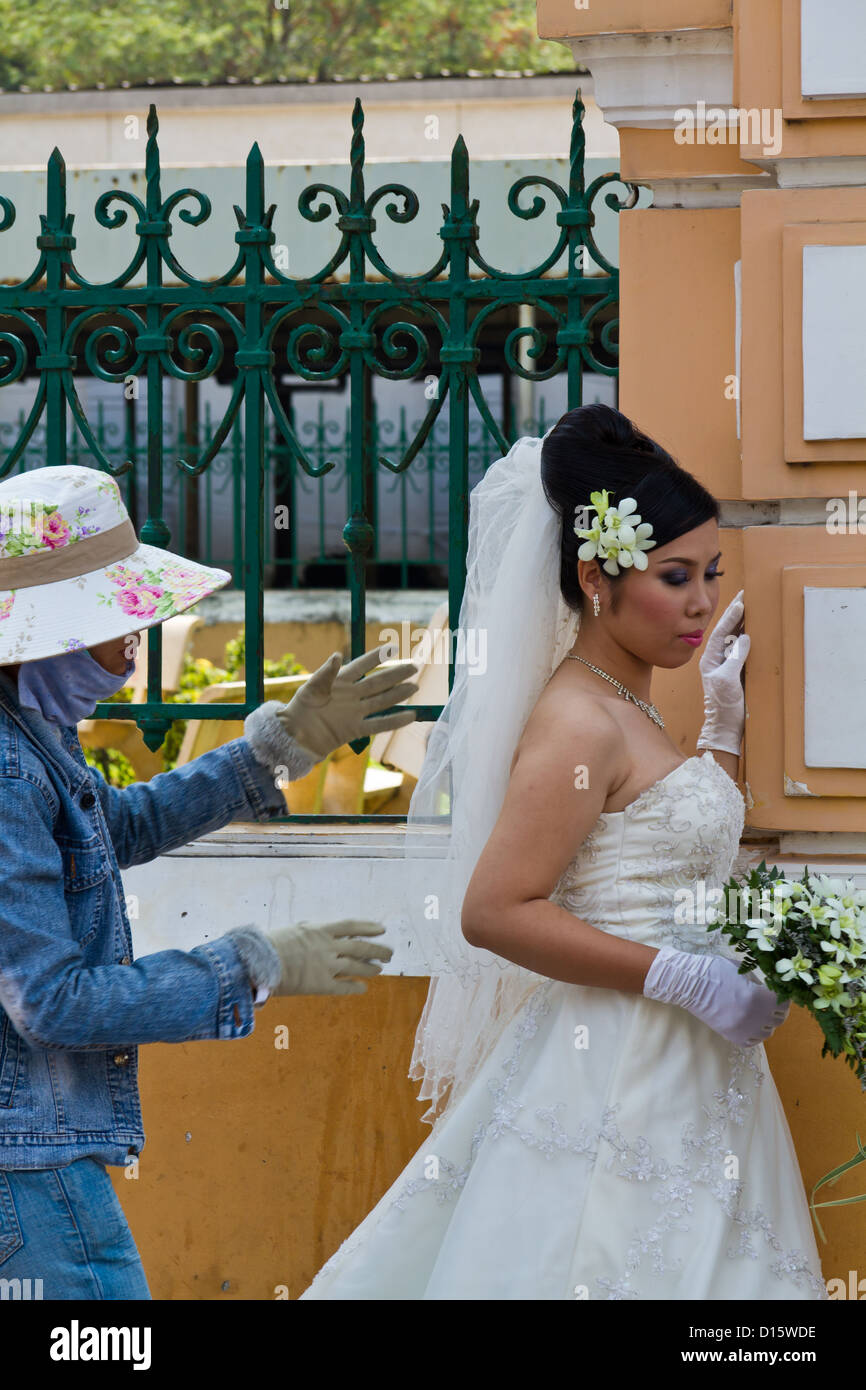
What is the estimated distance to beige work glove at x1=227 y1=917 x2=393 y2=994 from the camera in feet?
5.97

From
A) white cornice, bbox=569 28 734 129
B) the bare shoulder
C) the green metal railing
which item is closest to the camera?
the bare shoulder

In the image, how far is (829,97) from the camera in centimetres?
249

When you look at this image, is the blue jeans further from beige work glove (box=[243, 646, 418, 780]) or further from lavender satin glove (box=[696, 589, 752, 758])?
lavender satin glove (box=[696, 589, 752, 758])

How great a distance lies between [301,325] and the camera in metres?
2.80

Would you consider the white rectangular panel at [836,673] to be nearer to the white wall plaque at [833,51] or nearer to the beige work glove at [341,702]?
the beige work glove at [341,702]

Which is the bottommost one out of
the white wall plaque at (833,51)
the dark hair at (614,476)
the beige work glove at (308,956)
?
the beige work glove at (308,956)

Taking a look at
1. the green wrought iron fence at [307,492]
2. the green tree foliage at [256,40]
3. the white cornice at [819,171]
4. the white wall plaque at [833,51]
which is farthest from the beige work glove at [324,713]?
the green tree foliage at [256,40]

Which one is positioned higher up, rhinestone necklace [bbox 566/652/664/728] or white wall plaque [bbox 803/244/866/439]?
white wall plaque [bbox 803/244/866/439]

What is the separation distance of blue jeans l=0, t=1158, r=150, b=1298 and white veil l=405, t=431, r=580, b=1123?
0.78 meters

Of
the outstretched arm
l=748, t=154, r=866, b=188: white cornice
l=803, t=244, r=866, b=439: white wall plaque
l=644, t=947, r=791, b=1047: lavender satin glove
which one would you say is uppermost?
l=748, t=154, r=866, b=188: white cornice

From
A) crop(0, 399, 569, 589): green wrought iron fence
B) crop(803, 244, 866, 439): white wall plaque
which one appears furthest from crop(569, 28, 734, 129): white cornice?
crop(0, 399, 569, 589): green wrought iron fence

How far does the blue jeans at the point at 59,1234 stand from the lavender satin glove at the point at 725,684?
136 cm

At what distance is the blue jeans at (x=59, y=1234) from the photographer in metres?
1.78

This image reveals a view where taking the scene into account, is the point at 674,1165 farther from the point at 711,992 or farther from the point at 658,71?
the point at 658,71
